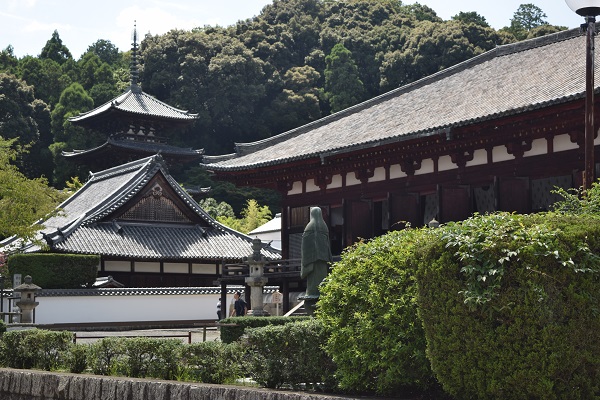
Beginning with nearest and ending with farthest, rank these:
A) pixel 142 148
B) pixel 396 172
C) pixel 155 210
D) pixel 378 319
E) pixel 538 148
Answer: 1. pixel 378 319
2. pixel 538 148
3. pixel 396 172
4. pixel 155 210
5. pixel 142 148

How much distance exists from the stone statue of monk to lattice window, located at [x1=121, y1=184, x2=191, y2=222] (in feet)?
86.1

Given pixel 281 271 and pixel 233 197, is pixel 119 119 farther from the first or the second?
pixel 281 271

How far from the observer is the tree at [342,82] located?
7575 centimetres

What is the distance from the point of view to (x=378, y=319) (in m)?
9.01

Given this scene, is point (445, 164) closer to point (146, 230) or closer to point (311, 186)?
point (311, 186)

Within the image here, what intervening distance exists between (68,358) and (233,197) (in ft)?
200

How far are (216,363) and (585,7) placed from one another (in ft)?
19.9

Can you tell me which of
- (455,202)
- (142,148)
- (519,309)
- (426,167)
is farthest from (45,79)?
(519,309)

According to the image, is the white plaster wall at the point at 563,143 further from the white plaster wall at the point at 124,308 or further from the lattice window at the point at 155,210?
the lattice window at the point at 155,210

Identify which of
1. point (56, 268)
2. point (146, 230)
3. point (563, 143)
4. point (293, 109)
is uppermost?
point (293, 109)

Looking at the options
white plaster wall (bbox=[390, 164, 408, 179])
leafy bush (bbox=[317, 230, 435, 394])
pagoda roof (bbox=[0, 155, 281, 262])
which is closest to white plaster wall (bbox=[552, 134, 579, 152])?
white plaster wall (bbox=[390, 164, 408, 179])

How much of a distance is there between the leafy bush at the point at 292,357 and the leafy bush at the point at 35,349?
398 centimetres

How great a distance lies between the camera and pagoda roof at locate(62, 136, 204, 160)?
183ft

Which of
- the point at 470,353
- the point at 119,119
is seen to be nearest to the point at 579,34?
the point at 470,353
